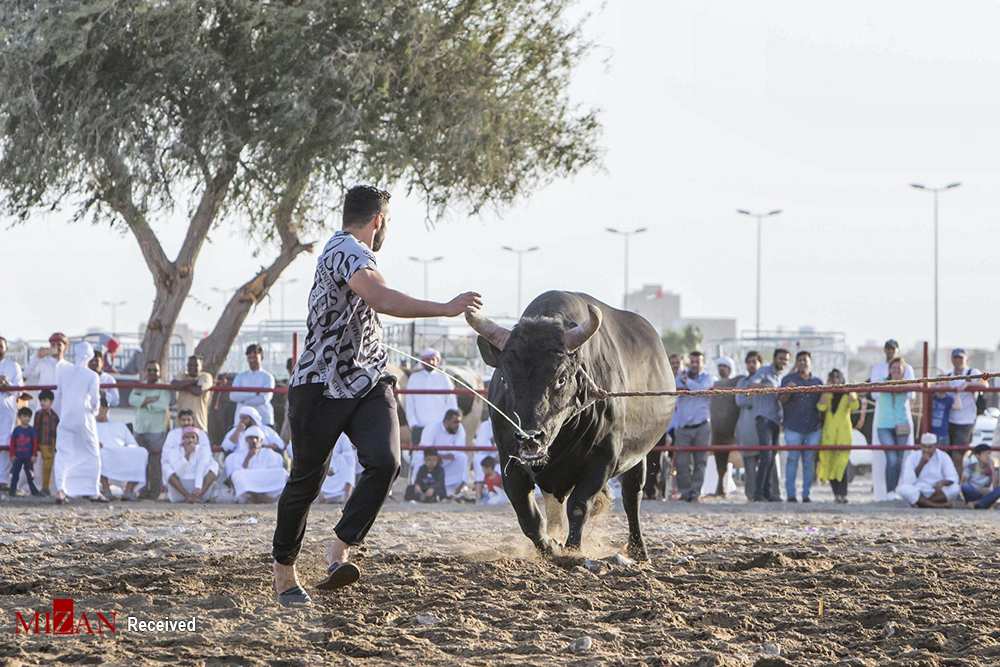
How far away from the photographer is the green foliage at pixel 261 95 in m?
19.5

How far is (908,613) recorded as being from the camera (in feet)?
20.0

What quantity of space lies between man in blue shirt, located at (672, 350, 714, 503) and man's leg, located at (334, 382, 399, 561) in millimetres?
9060

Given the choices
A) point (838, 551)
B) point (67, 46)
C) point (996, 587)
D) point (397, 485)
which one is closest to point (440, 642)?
point (996, 587)

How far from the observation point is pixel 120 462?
14930 millimetres

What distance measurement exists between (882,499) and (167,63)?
11110mm

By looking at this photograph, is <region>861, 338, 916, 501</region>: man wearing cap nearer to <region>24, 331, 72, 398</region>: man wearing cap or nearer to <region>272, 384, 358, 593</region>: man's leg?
<region>24, 331, 72, 398</region>: man wearing cap

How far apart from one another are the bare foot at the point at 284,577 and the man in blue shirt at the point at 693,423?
9184 mm

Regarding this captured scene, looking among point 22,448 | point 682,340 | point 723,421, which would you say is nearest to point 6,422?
point 22,448

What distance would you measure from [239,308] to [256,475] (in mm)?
7525

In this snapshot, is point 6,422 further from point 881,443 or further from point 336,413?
point 336,413

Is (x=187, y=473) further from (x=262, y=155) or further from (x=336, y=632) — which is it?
(x=336, y=632)

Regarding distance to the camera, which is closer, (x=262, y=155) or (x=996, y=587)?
(x=996, y=587)

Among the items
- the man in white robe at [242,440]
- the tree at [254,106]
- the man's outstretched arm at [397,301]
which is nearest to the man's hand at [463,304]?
the man's outstretched arm at [397,301]

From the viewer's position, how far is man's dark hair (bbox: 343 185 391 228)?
6422 mm
